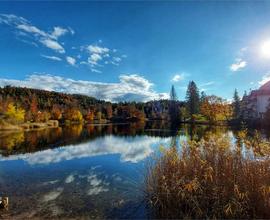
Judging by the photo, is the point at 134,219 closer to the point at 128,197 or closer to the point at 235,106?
the point at 128,197

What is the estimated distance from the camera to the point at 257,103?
58.7 metres

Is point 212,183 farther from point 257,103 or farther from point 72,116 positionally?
point 72,116

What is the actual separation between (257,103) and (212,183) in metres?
59.0

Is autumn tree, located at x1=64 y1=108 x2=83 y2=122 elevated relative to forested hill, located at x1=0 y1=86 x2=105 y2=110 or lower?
lower

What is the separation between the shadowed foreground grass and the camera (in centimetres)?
650

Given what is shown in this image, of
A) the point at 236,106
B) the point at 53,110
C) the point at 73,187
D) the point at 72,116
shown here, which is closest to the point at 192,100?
the point at 236,106

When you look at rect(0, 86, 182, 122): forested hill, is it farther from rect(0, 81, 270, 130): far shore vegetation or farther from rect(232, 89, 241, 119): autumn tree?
rect(232, 89, 241, 119): autumn tree

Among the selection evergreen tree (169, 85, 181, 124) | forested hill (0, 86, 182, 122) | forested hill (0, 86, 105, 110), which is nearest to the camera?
forested hill (0, 86, 182, 122)

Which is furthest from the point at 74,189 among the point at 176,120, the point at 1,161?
the point at 176,120

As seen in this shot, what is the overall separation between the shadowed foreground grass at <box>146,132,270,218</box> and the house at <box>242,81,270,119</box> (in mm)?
52576

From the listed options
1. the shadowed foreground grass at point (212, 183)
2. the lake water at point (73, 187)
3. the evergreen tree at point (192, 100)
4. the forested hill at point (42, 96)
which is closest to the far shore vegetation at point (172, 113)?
the evergreen tree at point (192, 100)

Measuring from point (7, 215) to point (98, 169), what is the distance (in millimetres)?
7253

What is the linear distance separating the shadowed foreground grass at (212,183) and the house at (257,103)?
52.6m

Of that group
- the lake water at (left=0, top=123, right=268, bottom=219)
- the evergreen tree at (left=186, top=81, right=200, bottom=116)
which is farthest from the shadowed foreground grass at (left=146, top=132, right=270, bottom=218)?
the evergreen tree at (left=186, top=81, right=200, bottom=116)
